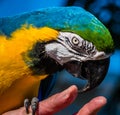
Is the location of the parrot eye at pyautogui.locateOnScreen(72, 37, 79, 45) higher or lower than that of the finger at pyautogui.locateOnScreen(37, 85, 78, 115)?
higher

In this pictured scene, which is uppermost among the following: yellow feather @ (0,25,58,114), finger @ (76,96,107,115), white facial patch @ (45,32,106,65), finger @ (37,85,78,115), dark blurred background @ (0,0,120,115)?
dark blurred background @ (0,0,120,115)

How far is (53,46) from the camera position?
4.33 feet

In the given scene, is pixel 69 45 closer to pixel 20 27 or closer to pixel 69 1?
pixel 20 27

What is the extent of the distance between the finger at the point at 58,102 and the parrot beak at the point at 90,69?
0.09m

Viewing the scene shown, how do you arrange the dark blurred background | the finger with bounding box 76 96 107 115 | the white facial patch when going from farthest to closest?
the dark blurred background, the white facial patch, the finger with bounding box 76 96 107 115

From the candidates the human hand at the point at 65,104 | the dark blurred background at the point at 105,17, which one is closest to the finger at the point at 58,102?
the human hand at the point at 65,104

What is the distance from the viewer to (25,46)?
4.32 feet

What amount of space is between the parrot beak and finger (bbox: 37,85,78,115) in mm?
91

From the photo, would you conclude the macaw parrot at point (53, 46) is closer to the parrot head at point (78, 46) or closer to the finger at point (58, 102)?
the parrot head at point (78, 46)

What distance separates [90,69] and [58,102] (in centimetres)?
15

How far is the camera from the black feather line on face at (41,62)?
133cm

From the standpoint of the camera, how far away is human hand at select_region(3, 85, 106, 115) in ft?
3.92

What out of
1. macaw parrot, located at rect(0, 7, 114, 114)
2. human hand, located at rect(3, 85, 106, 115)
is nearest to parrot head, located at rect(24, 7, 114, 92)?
macaw parrot, located at rect(0, 7, 114, 114)

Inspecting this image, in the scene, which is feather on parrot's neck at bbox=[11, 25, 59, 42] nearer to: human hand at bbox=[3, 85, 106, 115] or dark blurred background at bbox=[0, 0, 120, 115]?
human hand at bbox=[3, 85, 106, 115]
